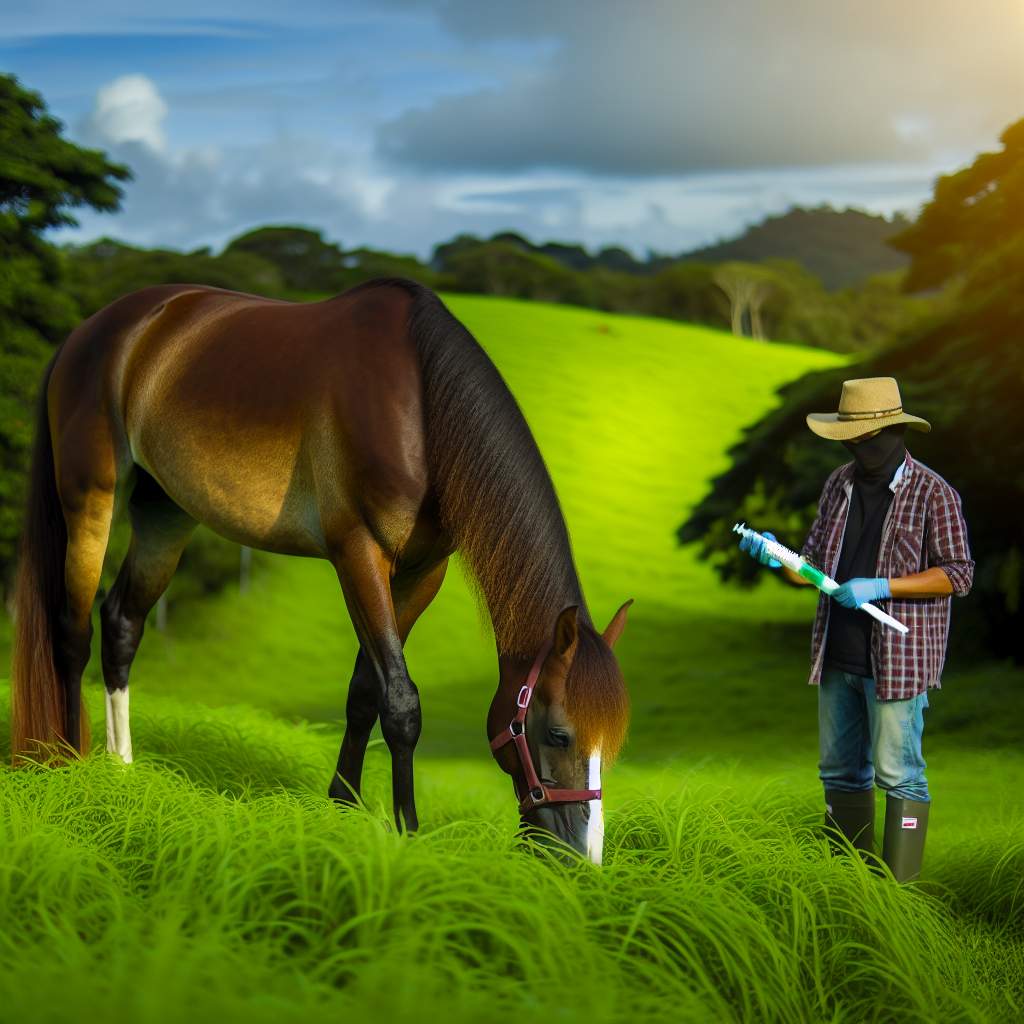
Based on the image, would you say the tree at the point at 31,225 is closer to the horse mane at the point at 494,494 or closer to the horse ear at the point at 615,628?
the horse mane at the point at 494,494

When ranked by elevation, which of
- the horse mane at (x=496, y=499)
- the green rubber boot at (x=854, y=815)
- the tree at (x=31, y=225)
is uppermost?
the tree at (x=31, y=225)

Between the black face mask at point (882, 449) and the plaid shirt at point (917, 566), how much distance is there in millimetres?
48

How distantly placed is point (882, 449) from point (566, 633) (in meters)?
1.55

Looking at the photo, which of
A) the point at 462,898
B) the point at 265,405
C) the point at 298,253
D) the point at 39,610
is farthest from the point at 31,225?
the point at 298,253

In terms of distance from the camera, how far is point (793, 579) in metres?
4.87

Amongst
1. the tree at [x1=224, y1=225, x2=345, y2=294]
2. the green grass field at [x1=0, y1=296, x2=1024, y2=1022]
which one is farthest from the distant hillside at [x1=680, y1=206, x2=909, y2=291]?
the green grass field at [x1=0, y1=296, x2=1024, y2=1022]

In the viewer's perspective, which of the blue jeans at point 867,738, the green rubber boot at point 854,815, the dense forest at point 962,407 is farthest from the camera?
the dense forest at point 962,407

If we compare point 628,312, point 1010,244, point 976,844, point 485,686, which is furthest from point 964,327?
point 628,312

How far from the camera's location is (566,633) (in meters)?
4.04

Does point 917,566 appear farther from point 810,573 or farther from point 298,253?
point 298,253

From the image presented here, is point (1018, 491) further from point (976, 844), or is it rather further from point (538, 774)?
point (538, 774)

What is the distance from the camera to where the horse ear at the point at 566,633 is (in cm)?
397

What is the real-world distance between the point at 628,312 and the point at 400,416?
50.1 metres

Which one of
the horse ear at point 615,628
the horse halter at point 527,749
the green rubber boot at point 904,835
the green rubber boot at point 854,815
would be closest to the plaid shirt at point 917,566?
the green rubber boot at point 904,835
